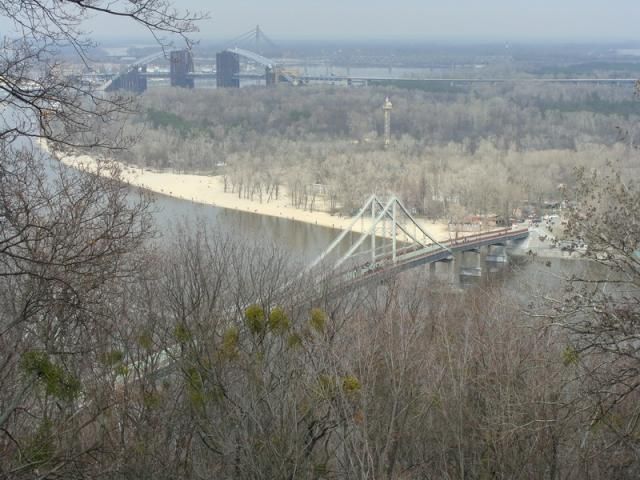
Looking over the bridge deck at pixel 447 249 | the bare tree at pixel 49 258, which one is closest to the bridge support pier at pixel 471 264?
the bridge deck at pixel 447 249

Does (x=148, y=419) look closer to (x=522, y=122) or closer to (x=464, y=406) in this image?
(x=464, y=406)

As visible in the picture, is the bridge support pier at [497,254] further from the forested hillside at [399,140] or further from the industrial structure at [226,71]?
the industrial structure at [226,71]

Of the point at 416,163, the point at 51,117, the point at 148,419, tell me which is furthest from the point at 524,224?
the point at 51,117

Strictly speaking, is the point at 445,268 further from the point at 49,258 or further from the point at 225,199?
the point at 49,258

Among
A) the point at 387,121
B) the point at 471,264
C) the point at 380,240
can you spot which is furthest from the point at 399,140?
the point at 471,264

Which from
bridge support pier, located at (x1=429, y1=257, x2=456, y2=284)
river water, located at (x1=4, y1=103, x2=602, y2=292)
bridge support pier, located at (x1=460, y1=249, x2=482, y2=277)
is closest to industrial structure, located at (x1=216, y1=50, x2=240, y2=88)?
river water, located at (x1=4, y1=103, x2=602, y2=292)
